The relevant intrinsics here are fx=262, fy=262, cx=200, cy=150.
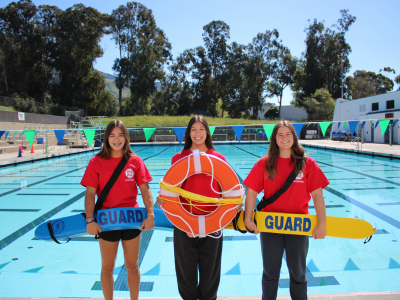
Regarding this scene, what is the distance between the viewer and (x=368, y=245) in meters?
3.25

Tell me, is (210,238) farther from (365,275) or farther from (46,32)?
(46,32)

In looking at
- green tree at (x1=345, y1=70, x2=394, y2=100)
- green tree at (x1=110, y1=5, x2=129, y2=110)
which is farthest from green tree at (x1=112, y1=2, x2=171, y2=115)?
green tree at (x1=345, y1=70, x2=394, y2=100)

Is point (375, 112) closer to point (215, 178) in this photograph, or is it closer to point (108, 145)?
point (215, 178)

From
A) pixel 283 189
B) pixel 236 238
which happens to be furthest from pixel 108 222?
pixel 236 238

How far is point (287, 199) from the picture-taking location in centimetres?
166

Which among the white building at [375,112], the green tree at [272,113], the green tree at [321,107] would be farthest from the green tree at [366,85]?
the white building at [375,112]

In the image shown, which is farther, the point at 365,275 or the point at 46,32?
the point at 46,32

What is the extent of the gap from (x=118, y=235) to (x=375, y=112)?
76.2 ft

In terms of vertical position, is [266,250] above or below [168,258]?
above

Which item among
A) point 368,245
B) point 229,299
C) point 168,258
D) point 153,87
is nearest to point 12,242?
point 168,258

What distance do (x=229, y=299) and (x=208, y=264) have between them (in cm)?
48

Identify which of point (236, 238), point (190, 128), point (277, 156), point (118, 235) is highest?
point (190, 128)

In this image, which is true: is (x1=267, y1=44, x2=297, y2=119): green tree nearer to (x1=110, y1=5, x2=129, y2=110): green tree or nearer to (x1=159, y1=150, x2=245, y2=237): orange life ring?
(x1=110, y1=5, x2=129, y2=110): green tree

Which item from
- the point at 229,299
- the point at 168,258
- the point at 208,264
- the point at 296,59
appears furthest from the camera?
the point at 296,59
